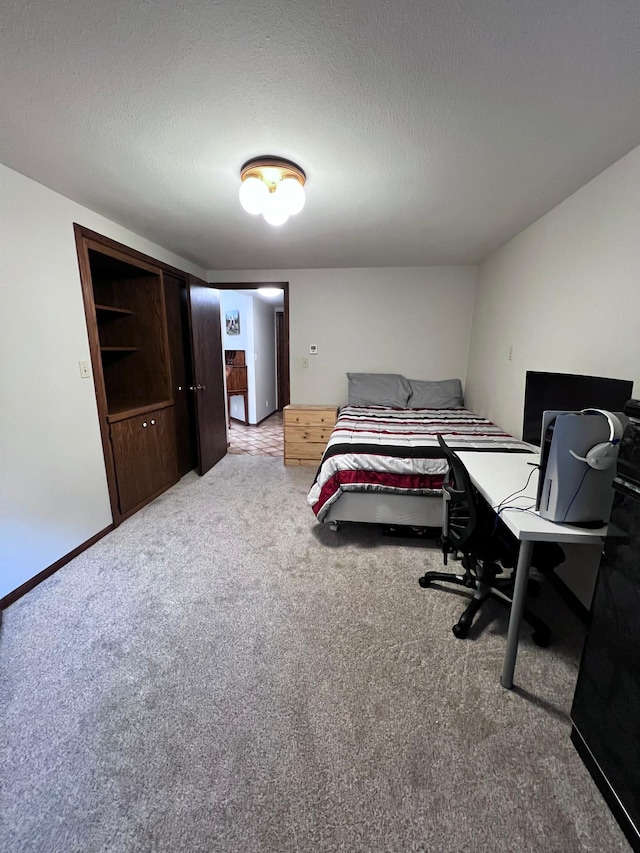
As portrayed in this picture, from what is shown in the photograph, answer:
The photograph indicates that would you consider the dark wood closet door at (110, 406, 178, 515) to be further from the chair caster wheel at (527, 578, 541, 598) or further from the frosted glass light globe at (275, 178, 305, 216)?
the chair caster wheel at (527, 578, 541, 598)

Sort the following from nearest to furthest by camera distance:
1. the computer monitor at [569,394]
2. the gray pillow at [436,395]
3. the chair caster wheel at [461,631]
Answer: the computer monitor at [569,394]
the chair caster wheel at [461,631]
the gray pillow at [436,395]

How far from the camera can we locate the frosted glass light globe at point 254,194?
1.64 metres

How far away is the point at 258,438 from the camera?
16.4 feet

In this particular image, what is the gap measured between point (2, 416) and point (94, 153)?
4.60 feet

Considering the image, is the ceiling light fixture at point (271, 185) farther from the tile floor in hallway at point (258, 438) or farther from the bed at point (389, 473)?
the tile floor in hallway at point (258, 438)

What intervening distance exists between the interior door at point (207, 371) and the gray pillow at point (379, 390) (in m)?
1.66

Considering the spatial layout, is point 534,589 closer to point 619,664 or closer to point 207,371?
point 619,664

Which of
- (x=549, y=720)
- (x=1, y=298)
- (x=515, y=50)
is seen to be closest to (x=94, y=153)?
(x=1, y=298)

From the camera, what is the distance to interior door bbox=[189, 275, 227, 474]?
329cm

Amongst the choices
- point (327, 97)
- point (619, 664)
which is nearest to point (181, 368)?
point (327, 97)

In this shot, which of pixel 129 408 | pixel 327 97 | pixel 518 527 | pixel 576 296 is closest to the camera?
pixel 518 527

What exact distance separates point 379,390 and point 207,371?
2007 millimetres

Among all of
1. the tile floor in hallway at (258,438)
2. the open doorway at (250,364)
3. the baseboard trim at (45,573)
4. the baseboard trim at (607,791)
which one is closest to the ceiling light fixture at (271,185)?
the baseboard trim at (45,573)

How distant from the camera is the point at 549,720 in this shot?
1.15 m
